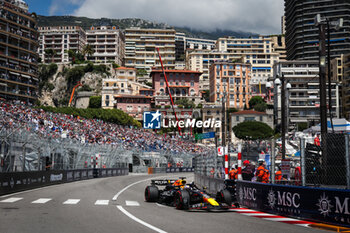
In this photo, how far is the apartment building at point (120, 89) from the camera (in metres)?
119

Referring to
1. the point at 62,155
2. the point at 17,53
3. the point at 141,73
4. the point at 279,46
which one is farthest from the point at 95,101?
the point at 279,46

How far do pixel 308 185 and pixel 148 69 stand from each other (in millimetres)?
168261

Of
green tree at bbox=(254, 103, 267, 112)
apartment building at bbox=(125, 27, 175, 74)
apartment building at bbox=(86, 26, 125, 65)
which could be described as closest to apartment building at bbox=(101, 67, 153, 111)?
green tree at bbox=(254, 103, 267, 112)

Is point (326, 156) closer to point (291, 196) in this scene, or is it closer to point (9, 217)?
point (291, 196)

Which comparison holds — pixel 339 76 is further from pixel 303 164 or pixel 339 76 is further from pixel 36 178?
pixel 303 164

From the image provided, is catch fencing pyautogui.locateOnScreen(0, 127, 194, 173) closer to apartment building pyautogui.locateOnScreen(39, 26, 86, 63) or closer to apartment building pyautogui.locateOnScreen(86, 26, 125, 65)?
apartment building pyautogui.locateOnScreen(86, 26, 125, 65)

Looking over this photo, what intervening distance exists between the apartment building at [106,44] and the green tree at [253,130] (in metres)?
87.6

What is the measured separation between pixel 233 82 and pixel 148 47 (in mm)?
58430

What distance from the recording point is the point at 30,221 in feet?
31.8

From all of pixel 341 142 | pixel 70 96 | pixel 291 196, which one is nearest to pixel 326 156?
pixel 341 142

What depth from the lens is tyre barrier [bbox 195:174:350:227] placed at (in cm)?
988

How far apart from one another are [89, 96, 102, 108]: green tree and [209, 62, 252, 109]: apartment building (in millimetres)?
36799

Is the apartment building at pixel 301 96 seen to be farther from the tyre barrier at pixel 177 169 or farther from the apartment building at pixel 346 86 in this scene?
the tyre barrier at pixel 177 169

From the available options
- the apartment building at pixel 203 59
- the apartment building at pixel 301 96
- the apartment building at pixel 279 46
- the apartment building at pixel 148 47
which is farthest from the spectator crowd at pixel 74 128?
the apartment building at pixel 279 46
